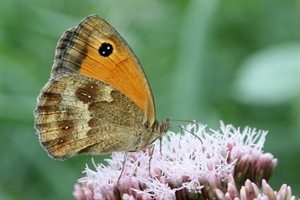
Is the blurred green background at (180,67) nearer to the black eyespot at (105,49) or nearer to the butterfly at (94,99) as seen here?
the butterfly at (94,99)

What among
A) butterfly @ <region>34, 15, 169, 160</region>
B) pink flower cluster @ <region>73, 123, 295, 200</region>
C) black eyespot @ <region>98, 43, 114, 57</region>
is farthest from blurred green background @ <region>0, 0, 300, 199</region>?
black eyespot @ <region>98, 43, 114, 57</region>

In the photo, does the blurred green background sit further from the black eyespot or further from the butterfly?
the black eyespot

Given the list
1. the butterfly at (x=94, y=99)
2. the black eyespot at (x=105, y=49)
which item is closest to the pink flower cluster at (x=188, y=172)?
the butterfly at (x=94, y=99)

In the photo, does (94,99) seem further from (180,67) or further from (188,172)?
(180,67)

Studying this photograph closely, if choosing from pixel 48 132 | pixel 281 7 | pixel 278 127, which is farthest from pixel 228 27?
pixel 48 132

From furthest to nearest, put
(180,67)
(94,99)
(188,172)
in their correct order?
(180,67) < (94,99) < (188,172)

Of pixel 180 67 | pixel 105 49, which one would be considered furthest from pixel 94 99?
pixel 180 67
